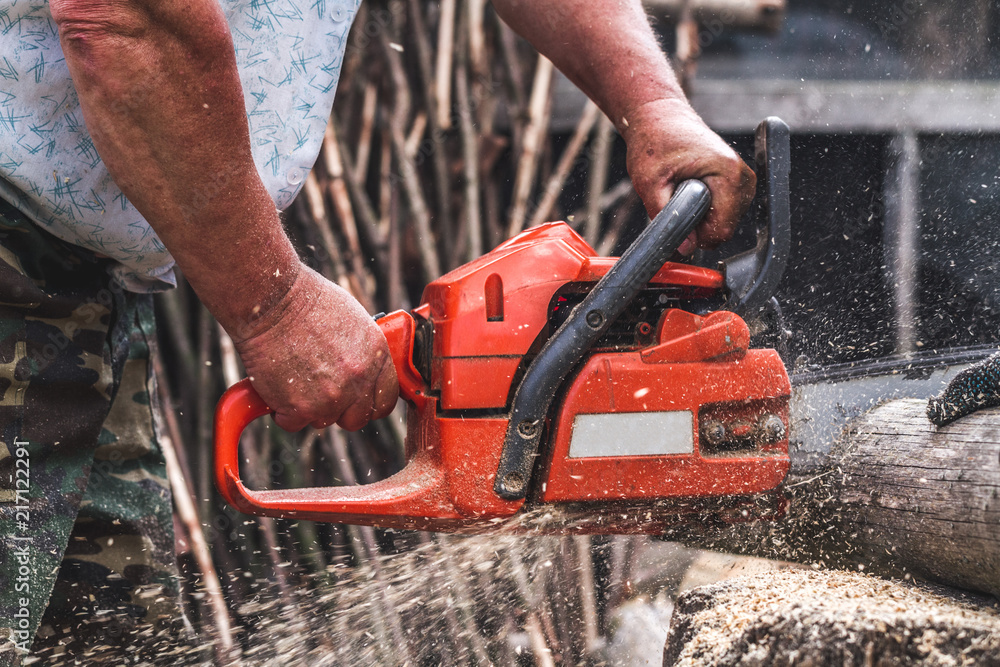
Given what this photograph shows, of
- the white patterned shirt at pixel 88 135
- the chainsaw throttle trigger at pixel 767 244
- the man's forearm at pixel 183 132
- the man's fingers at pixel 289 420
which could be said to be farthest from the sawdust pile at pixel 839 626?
the white patterned shirt at pixel 88 135

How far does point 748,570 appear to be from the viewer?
1.54 metres

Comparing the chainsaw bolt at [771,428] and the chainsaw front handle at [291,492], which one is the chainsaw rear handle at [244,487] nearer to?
the chainsaw front handle at [291,492]

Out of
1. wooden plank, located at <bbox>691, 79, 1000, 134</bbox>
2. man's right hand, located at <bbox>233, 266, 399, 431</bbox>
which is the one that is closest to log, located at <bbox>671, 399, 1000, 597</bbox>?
man's right hand, located at <bbox>233, 266, 399, 431</bbox>

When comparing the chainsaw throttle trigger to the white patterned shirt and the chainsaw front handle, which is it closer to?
the chainsaw front handle

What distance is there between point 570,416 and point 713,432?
273mm

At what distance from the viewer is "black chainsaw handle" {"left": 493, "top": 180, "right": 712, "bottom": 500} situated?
1313 mm

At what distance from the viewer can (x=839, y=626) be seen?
3.53ft

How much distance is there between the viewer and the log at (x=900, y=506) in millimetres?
1167

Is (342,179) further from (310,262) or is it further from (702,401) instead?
(702,401)

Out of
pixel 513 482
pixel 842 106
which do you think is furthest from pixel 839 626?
pixel 842 106

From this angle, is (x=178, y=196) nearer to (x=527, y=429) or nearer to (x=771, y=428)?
(x=527, y=429)

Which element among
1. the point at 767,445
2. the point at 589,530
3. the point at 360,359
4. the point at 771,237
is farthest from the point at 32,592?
the point at 771,237

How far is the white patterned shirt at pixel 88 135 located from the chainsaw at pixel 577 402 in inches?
13.5

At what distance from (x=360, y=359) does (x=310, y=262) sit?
5.68ft
